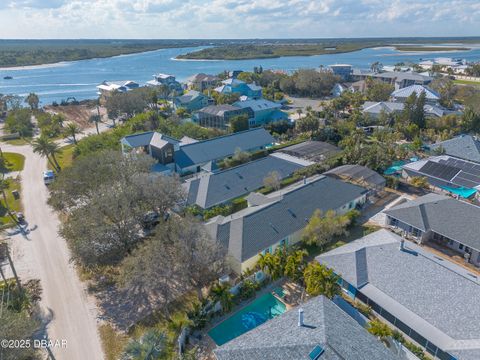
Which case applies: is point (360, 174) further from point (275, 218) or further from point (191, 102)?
point (191, 102)

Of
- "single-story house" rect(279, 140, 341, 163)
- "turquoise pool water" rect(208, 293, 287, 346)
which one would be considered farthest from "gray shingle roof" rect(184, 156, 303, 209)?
"turquoise pool water" rect(208, 293, 287, 346)

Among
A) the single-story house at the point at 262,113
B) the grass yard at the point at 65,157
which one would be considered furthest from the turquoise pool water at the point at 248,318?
the single-story house at the point at 262,113

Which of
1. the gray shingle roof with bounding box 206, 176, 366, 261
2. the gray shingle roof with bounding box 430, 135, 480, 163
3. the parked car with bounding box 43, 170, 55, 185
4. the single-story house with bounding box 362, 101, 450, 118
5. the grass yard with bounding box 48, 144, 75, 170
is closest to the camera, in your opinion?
the gray shingle roof with bounding box 206, 176, 366, 261

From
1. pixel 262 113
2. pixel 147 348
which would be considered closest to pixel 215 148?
pixel 262 113

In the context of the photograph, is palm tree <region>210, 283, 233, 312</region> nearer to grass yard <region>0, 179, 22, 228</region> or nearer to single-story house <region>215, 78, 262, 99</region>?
grass yard <region>0, 179, 22, 228</region>

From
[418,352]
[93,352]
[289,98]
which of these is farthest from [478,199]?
[289,98]

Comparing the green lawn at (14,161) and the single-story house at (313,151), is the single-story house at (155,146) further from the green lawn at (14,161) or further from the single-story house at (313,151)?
the green lawn at (14,161)

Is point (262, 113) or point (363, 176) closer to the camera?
point (363, 176)
